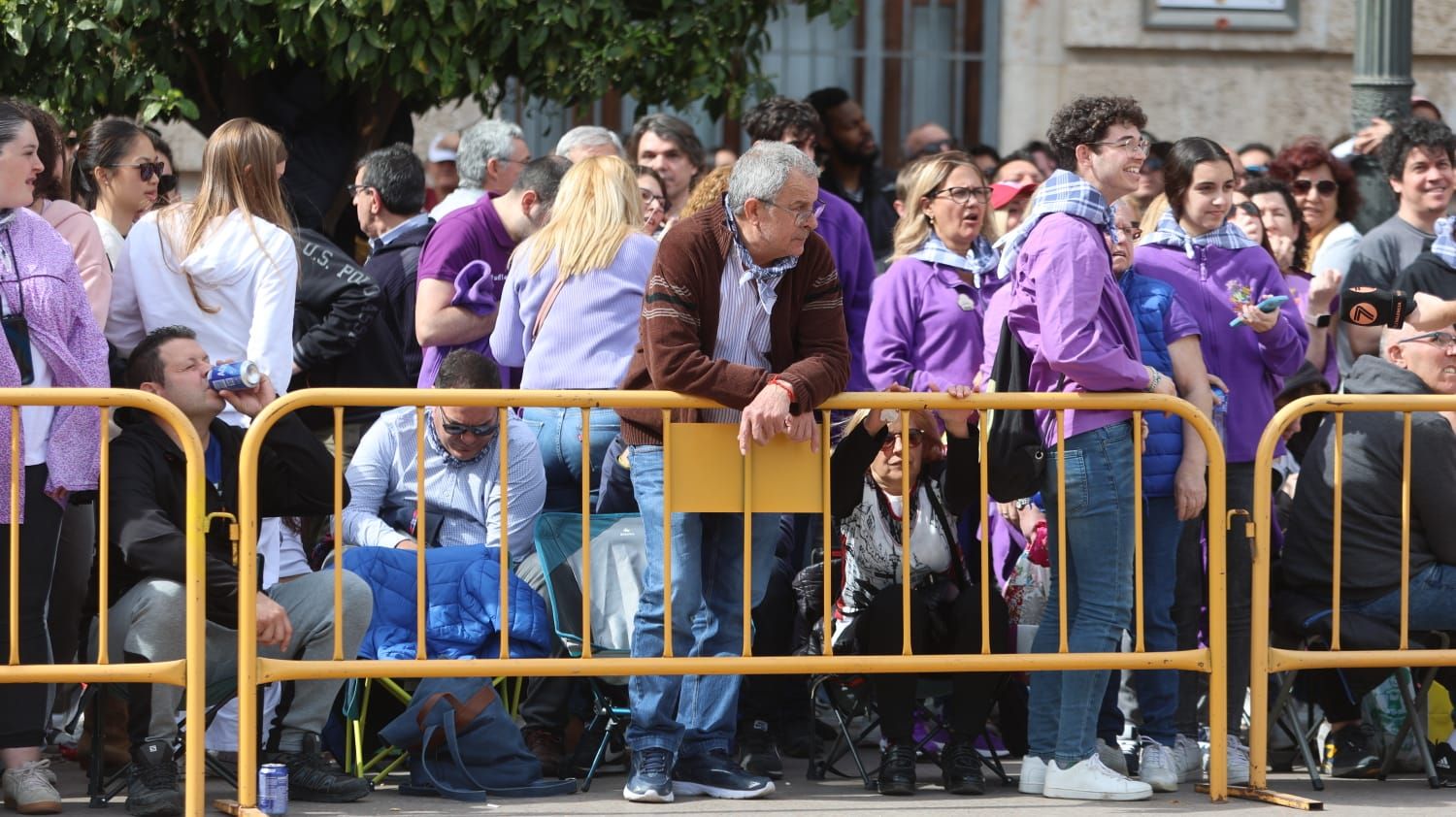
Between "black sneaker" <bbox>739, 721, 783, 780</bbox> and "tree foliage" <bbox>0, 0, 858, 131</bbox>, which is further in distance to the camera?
"tree foliage" <bbox>0, 0, 858, 131</bbox>

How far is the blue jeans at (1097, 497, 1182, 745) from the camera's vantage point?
673cm

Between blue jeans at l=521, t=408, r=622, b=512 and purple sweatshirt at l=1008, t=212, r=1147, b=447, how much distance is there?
144 cm

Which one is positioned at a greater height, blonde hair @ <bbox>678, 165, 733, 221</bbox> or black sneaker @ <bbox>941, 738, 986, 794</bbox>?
blonde hair @ <bbox>678, 165, 733, 221</bbox>

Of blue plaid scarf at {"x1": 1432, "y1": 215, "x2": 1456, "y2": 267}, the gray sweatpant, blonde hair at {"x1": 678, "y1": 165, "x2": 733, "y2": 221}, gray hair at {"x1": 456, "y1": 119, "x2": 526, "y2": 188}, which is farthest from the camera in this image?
gray hair at {"x1": 456, "y1": 119, "x2": 526, "y2": 188}

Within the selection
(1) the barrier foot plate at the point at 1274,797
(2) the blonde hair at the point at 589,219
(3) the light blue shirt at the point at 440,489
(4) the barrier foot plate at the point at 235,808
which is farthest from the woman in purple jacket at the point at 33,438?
(1) the barrier foot plate at the point at 1274,797

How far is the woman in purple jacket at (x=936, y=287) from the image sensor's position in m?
7.46

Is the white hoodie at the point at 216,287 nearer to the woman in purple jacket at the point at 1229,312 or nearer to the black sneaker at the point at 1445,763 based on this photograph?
the woman in purple jacket at the point at 1229,312

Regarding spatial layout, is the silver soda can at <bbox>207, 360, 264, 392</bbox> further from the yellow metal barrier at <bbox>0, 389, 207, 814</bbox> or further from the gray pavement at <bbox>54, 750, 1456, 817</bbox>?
the gray pavement at <bbox>54, 750, 1456, 817</bbox>

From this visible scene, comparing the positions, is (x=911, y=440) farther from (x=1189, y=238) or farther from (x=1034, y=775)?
(x=1189, y=238)

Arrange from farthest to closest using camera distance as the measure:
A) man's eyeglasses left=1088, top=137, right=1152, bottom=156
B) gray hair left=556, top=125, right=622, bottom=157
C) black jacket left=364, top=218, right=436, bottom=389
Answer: gray hair left=556, top=125, right=622, bottom=157
black jacket left=364, top=218, right=436, bottom=389
man's eyeglasses left=1088, top=137, right=1152, bottom=156

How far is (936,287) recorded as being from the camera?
296 inches

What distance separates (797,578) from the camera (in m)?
7.02

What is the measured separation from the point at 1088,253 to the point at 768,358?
0.99 meters

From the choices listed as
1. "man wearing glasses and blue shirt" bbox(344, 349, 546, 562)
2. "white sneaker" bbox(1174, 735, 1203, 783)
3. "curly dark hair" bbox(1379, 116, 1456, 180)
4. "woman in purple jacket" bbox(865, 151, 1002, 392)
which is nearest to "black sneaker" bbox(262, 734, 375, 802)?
"man wearing glasses and blue shirt" bbox(344, 349, 546, 562)
